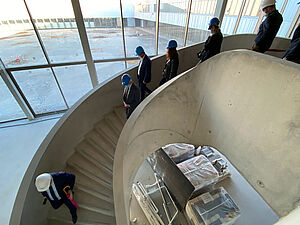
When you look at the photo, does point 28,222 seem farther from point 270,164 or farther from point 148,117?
point 270,164

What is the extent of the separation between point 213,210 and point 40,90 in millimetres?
8259

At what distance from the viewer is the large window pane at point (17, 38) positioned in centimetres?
488

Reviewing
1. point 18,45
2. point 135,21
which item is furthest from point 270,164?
point 18,45

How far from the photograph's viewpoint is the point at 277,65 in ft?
7.29

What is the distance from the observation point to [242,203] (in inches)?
224

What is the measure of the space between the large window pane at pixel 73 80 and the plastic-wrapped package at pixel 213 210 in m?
6.57

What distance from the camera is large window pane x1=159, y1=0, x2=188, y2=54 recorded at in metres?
6.09

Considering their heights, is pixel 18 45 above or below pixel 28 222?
above

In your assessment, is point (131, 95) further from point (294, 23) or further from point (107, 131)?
point (294, 23)

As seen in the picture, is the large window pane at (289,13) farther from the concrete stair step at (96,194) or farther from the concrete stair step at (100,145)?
the concrete stair step at (96,194)

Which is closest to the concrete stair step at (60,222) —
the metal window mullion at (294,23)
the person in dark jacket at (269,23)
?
the person in dark jacket at (269,23)

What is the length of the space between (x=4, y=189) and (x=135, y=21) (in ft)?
26.9

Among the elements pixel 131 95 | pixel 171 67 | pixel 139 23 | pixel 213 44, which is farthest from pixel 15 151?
pixel 213 44

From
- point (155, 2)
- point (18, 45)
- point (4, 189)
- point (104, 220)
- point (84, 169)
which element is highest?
point (155, 2)
